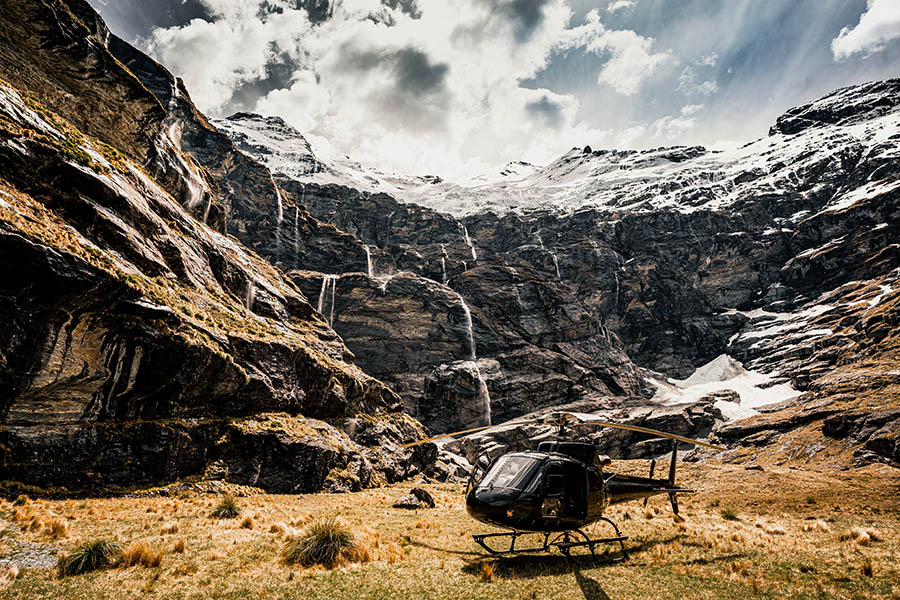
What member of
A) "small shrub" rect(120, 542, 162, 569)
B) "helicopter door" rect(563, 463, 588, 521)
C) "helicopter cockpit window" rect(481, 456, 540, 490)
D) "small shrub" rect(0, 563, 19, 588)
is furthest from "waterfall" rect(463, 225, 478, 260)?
"small shrub" rect(0, 563, 19, 588)

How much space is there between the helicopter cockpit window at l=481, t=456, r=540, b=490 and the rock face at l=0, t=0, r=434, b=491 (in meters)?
20.5

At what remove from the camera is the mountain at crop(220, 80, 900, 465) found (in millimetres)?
90625

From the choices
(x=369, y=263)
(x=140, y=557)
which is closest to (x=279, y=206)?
(x=369, y=263)

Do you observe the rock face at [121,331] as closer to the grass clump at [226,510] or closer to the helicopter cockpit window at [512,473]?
the grass clump at [226,510]

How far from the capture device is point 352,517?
19062 millimetres

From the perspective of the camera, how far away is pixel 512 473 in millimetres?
11234

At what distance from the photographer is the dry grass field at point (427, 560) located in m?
8.45

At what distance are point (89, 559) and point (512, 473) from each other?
9.50 metres

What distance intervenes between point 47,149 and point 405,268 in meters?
98.0

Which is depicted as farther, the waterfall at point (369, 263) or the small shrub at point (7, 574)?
the waterfall at point (369, 263)

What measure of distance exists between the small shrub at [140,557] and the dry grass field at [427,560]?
1.1 inches

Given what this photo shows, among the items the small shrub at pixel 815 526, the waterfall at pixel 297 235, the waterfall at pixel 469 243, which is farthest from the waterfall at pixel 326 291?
the small shrub at pixel 815 526

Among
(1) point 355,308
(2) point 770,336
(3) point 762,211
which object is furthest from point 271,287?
(3) point 762,211

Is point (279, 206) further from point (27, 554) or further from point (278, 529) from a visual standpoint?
point (27, 554)
